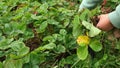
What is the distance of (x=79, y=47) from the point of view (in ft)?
4.19

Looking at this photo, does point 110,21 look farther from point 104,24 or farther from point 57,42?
point 57,42

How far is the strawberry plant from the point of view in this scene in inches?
49.0

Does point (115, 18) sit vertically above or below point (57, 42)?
above

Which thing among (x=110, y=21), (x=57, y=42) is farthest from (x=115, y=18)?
(x=57, y=42)

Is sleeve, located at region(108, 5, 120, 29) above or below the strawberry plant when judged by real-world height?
above

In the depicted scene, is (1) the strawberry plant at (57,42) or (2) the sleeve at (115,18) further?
(2) the sleeve at (115,18)

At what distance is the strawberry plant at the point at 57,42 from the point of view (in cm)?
125

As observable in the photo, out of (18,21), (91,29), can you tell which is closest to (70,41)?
(91,29)

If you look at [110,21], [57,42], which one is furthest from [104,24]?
[57,42]

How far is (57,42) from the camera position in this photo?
1391 mm

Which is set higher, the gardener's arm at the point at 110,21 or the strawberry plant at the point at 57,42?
the gardener's arm at the point at 110,21

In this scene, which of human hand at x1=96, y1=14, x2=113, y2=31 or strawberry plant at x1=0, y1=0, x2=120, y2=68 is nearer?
strawberry plant at x1=0, y1=0, x2=120, y2=68

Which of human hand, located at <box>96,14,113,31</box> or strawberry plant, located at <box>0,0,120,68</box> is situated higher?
human hand, located at <box>96,14,113,31</box>

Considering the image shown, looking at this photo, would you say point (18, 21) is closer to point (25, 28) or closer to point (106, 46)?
point (25, 28)
